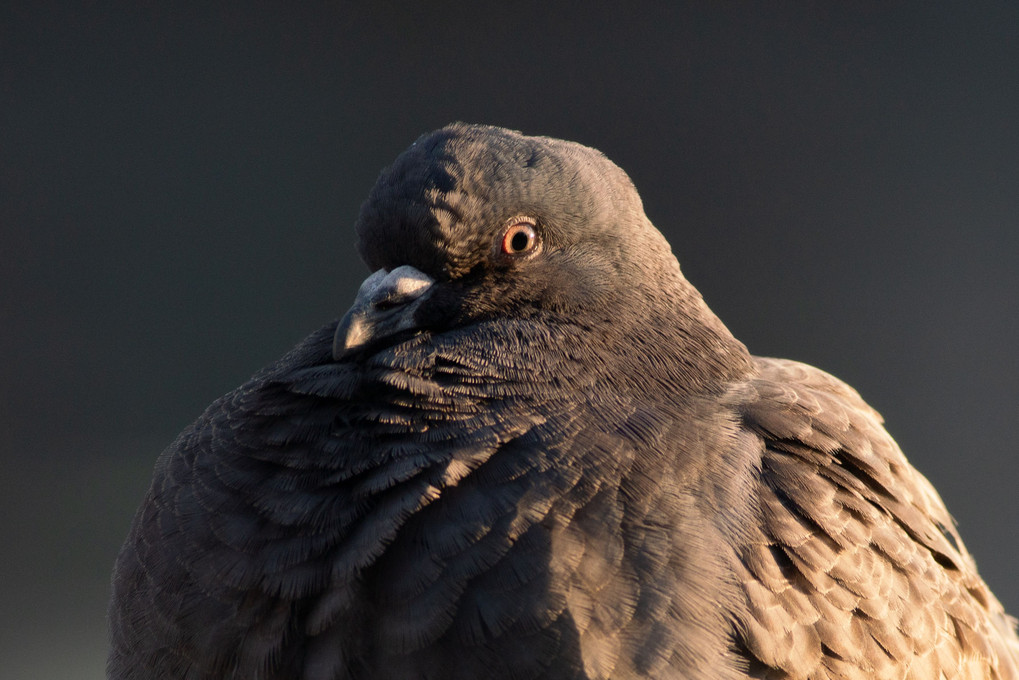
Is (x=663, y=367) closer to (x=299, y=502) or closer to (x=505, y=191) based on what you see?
(x=505, y=191)

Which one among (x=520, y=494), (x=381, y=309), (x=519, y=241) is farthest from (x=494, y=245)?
(x=520, y=494)

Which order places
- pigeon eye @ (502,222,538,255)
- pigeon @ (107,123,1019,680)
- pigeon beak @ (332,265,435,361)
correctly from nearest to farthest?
pigeon @ (107,123,1019,680) < pigeon beak @ (332,265,435,361) < pigeon eye @ (502,222,538,255)

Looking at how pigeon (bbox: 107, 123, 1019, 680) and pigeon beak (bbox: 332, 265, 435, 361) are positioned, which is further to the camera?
pigeon beak (bbox: 332, 265, 435, 361)

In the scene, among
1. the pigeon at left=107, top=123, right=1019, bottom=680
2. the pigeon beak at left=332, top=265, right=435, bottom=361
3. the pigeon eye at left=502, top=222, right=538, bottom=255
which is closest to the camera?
the pigeon at left=107, top=123, right=1019, bottom=680

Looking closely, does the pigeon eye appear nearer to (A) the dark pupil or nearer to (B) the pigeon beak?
(A) the dark pupil

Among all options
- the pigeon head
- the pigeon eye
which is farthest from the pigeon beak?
the pigeon eye

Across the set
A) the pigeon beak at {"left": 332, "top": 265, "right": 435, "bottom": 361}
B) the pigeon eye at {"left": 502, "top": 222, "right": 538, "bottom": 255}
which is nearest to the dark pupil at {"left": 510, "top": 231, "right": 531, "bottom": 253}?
the pigeon eye at {"left": 502, "top": 222, "right": 538, "bottom": 255}

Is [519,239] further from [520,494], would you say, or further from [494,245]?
[520,494]

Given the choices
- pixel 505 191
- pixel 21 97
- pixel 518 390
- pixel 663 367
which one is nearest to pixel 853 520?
pixel 663 367

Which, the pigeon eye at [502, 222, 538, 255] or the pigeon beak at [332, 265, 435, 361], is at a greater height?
the pigeon eye at [502, 222, 538, 255]
